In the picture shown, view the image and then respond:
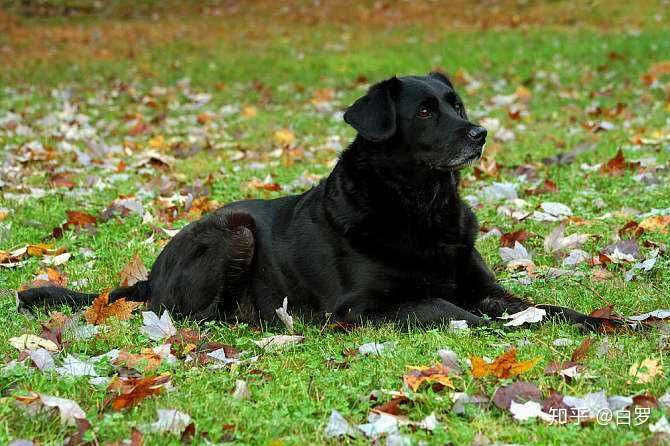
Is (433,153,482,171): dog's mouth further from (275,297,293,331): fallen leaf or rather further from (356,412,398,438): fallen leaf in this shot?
(356,412,398,438): fallen leaf

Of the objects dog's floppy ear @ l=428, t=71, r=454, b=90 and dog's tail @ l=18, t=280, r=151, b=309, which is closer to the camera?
dog's tail @ l=18, t=280, r=151, b=309

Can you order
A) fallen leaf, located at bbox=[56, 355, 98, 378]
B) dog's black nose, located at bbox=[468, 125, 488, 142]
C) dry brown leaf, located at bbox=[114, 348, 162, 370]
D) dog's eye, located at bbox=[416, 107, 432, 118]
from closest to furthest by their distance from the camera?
fallen leaf, located at bbox=[56, 355, 98, 378], dry brown leaf, located at bbox=[114, 348, 162, 370], dog's black nose, located at bbox=[468, 125, 488, 142], dog's eye, located at bbox=[416, 107, 432, 118]

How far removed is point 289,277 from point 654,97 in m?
8.83

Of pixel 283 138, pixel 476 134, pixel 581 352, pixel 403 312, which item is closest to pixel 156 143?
pixel 283 138

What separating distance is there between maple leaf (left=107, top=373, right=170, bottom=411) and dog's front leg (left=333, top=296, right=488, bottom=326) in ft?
4.15

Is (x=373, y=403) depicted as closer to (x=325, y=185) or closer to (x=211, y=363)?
(x=211, y=363)

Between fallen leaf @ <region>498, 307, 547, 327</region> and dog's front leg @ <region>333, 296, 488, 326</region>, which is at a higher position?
fallen leaf @ <region>498, 307, 547, 327</region>

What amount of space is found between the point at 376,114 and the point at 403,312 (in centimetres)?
112

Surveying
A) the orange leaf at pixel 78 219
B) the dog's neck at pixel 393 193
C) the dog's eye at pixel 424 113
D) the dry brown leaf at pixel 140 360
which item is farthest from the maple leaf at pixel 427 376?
the orange leaf at pixel 78 219

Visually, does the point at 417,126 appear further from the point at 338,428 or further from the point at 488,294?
the point at 338,428

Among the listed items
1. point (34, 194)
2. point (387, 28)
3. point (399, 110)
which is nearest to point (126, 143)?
point (34, 194)

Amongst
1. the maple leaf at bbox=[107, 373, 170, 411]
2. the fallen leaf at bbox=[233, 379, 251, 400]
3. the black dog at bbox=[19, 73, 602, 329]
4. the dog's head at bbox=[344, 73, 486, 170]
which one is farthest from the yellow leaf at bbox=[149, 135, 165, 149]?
the fallen leaf at bbox=[233, 379, 251, 400]

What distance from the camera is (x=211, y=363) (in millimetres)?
4160

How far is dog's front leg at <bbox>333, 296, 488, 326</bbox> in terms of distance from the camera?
180 inches
